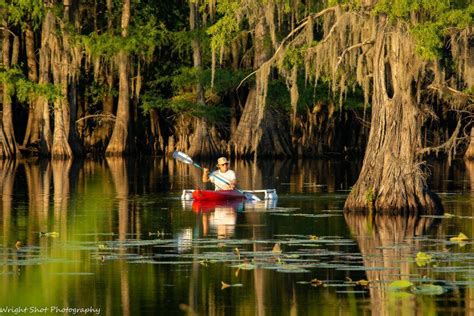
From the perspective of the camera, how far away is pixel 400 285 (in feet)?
52.4

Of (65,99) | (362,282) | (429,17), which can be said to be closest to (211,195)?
(429,17)

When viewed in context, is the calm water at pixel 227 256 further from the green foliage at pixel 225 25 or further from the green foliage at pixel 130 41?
the green foliage at pixel 130 41

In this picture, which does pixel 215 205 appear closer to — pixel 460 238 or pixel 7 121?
pixel 460 238

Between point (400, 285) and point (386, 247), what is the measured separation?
4356 millimetres

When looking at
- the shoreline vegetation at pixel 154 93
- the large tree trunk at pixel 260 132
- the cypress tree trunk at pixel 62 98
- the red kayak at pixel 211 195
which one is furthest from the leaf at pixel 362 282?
the cypress tree trunk at pixel 62 98

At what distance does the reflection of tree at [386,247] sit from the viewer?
15235 millimetres

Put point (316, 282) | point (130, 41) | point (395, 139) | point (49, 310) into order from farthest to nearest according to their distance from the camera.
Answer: point (130, 41) < point (395, 139) < point (316, 282) < point (49, 310)

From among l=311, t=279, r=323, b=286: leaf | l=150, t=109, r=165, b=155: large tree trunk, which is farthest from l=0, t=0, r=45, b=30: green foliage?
l=311, t=279, r=323, b=286: leaf

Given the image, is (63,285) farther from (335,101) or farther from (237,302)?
(335,101)

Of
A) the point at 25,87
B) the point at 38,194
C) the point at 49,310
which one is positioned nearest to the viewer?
the point at 49,310

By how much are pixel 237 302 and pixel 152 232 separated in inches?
308

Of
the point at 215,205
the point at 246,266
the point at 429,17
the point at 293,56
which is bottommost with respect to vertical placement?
the point at 246,266

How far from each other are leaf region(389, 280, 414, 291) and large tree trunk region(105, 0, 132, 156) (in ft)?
135

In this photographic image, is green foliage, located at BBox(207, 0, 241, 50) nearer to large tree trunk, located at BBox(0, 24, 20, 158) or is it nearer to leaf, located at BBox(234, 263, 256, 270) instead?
leaf, located at BBox(234, 263, 256, 270)
